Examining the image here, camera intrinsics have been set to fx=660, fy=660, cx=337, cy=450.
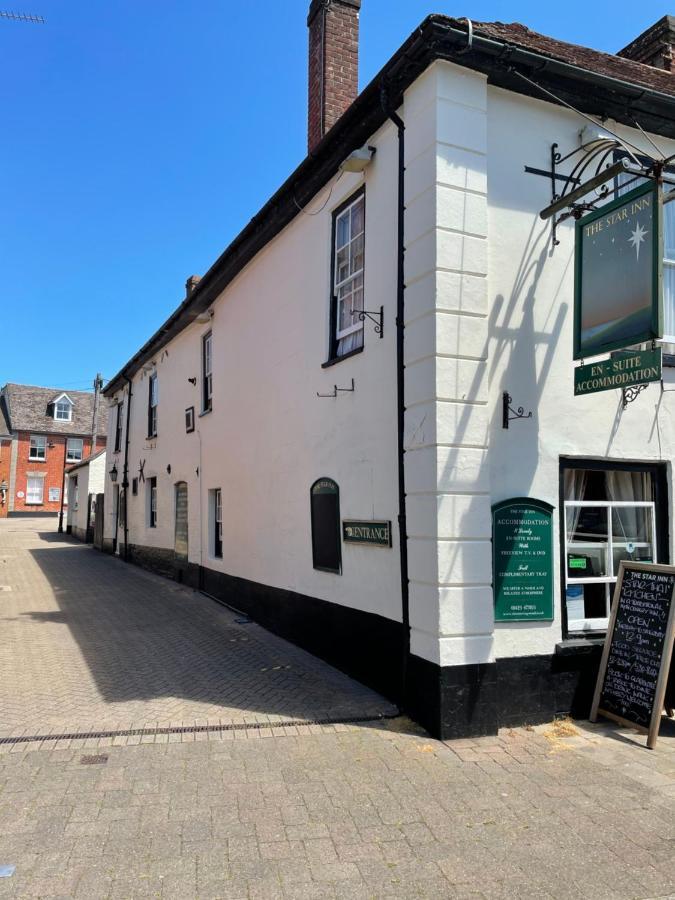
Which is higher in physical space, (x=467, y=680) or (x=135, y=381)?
(x=135, y=381)

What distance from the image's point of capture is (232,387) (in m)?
11.5

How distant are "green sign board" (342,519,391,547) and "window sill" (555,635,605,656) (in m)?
1.79

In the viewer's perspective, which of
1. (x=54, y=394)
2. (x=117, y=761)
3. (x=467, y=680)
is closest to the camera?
(x=117, y=761)

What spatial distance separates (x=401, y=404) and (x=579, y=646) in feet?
8.95

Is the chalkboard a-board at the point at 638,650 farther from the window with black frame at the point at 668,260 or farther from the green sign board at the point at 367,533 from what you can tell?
the window with black frame at the point at 668,260

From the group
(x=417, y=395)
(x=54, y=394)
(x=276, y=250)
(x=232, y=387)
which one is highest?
(x=54, y=394)

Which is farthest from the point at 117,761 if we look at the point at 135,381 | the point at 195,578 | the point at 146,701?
the point at 135,381

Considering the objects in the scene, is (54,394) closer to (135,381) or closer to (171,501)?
(135,381)

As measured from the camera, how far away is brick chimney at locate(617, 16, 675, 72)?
8664 mm

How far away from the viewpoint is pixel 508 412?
5.96 m

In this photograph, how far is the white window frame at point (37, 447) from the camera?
4700cm

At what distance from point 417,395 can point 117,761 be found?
3.74m

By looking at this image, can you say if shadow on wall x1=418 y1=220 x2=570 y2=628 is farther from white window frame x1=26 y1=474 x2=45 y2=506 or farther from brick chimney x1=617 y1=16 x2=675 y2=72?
white window frame x1=26 y1=474 x2=45 y2=506

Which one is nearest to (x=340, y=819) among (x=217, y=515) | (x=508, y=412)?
(x=508, y=412)
